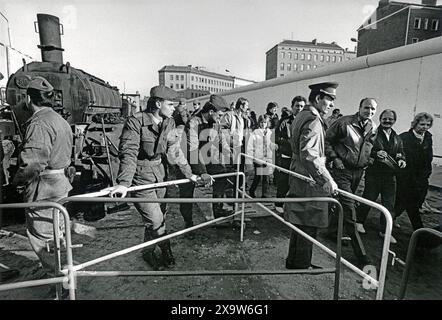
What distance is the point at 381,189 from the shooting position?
13.5ft

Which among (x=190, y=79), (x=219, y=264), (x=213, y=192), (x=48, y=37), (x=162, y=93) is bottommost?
(x=219, y=264)

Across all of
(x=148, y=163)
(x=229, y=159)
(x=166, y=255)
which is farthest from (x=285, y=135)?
(x=166, y=255)

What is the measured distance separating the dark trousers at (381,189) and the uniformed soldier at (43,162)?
13.4ft

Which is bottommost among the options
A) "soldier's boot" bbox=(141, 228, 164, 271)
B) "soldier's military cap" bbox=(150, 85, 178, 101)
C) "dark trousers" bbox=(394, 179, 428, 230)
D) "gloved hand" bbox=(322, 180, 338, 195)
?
"soldier's boot" bbox=(141, 228, 164, 271)

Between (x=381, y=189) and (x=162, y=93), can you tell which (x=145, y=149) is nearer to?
(x=162, y=93)

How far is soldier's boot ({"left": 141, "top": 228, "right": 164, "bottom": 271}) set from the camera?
318cm

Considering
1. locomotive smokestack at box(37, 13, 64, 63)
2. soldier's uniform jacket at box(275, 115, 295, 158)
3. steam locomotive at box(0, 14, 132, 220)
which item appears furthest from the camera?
locomotive smokestack at box(37, 13, 64, 63)

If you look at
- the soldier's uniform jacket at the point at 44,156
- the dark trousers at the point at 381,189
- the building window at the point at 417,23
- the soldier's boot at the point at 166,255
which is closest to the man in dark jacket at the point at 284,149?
the dark trousers at the point at 381,189

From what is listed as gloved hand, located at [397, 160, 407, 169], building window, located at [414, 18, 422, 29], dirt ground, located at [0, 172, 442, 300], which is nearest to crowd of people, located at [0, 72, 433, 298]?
gloved hand, located at [397, 160, 407, 169]

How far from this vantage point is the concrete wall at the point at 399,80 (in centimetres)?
569

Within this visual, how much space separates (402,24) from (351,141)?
34.8 metres

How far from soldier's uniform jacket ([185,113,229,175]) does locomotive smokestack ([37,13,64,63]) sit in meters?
5.48

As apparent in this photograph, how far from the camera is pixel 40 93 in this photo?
103 inches

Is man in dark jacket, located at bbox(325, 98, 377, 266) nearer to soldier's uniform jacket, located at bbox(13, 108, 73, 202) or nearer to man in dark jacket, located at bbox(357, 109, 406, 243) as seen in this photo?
man in dark jacket, located at bbox(357, 109, 406, 243)
